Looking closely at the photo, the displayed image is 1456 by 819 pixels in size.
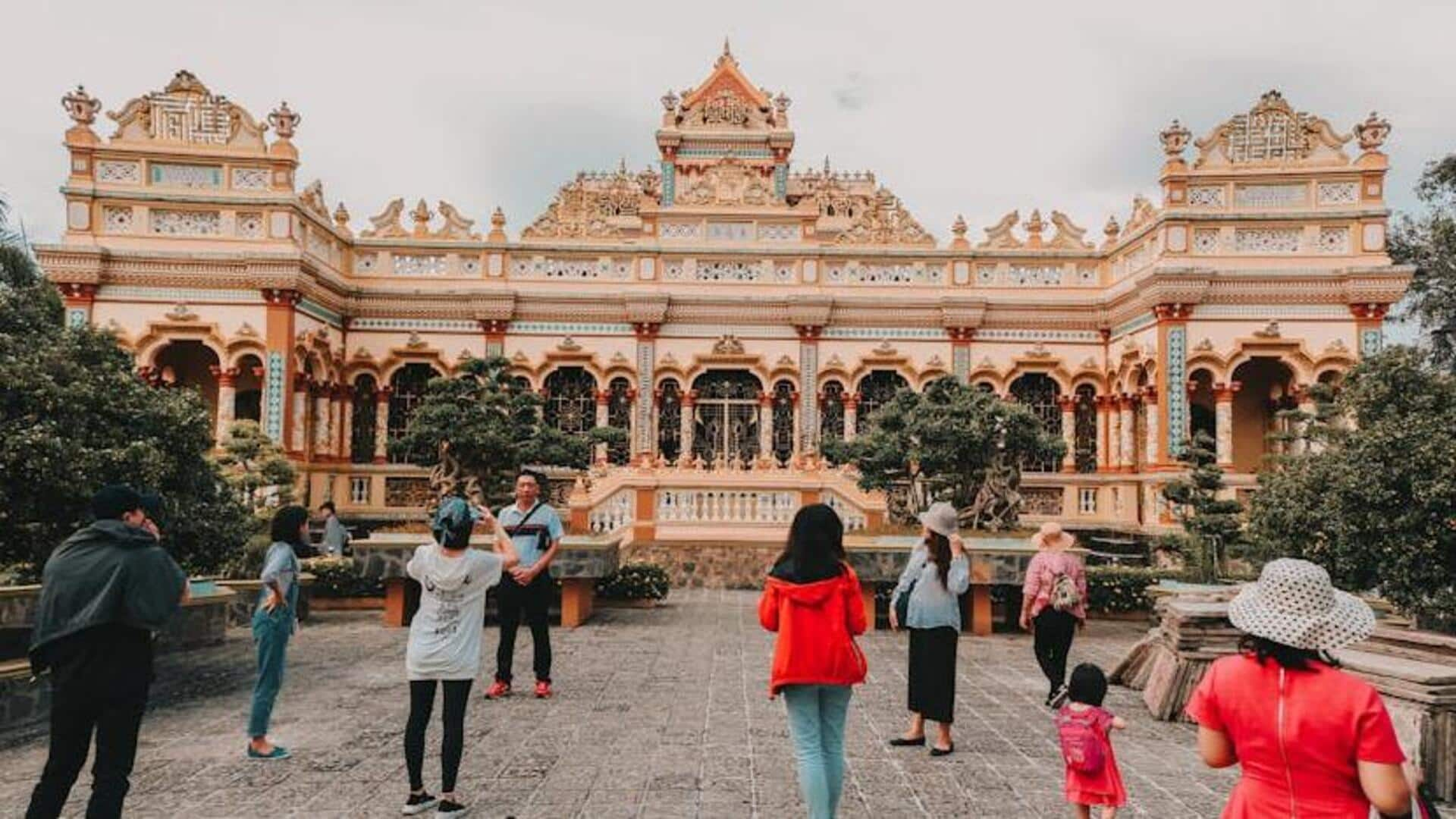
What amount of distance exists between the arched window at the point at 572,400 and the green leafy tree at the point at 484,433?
642cm

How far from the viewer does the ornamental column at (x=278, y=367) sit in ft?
60.2

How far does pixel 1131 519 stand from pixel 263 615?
1755 centimetres

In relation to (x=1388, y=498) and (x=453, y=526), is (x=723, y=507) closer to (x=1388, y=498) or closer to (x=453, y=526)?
(x=1388, y=498)

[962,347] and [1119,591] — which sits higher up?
[962,347]


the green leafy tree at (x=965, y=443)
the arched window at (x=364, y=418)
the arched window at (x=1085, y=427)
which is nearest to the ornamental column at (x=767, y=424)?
the green leafy tree at (x=965, y=443)

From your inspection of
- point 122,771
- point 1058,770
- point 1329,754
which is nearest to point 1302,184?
point 1058,770

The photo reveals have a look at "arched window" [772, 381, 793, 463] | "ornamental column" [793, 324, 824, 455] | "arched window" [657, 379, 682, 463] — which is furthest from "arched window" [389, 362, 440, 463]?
"ornamental column" [793, 324, 824, 455]

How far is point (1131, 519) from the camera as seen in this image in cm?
1931

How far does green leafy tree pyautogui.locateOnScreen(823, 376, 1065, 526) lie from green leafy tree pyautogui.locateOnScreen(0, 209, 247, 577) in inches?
343

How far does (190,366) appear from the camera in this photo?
20.5m

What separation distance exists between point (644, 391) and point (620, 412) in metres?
0.83

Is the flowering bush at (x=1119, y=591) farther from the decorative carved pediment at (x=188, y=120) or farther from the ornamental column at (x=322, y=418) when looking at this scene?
the decorative carved pediment at (x=188, y=120)

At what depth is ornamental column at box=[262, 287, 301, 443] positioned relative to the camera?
18.4m

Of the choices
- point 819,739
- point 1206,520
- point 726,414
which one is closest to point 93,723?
point 819,739
